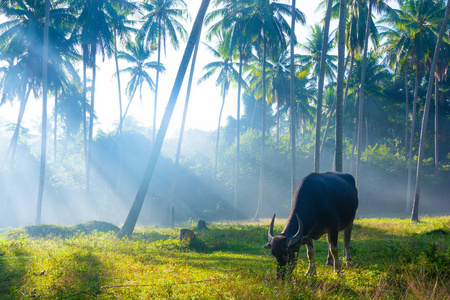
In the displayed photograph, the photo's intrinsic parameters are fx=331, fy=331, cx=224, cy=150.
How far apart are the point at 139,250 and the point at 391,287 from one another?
687 centimetres

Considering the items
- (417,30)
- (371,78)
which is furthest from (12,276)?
(371,78)

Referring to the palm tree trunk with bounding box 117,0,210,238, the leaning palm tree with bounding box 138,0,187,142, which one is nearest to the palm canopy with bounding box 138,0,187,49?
the leaning palm tree with bounding box 138,0,187,142

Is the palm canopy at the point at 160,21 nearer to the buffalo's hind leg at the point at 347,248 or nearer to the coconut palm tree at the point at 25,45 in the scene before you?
the coconut palm tree at the point at 25,45

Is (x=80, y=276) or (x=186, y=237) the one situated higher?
(x=80, y=276)

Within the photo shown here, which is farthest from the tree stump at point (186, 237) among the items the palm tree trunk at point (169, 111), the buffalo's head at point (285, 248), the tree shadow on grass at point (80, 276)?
the buffalo's head at point (285, 248)

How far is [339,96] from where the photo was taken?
14.4m

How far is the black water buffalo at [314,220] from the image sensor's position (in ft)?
18.8

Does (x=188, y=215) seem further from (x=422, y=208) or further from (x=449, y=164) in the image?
(x=449, y=164)

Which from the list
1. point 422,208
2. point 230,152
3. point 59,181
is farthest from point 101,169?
point 422,208

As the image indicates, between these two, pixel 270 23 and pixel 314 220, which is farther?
pixel 270 23

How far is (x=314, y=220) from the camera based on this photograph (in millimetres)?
6516

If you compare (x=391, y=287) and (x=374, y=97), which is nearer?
(x=391, y=287)

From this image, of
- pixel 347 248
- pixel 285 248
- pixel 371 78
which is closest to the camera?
pixel 285 248

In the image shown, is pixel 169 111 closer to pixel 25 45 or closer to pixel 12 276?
pixel 12 276
